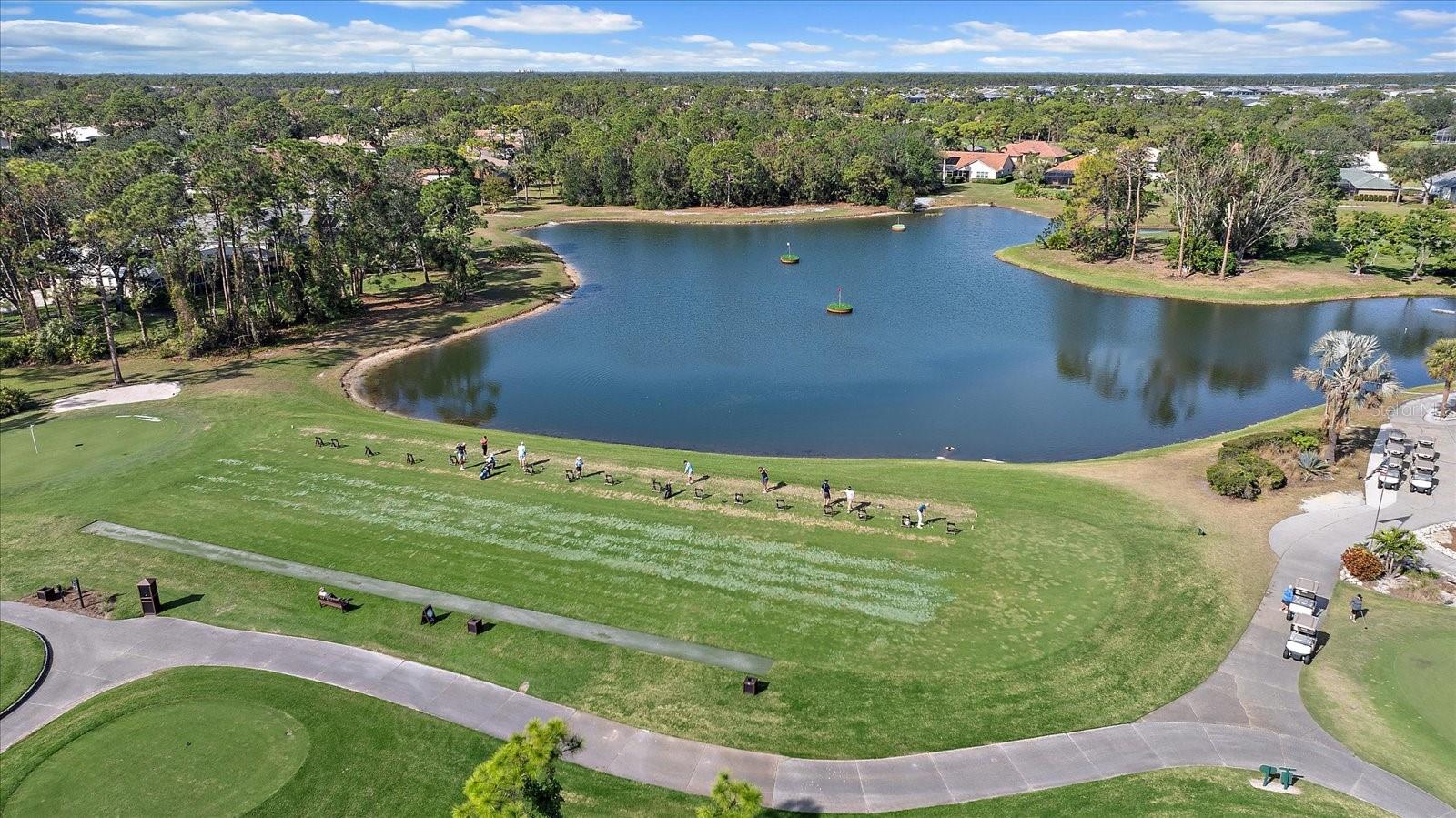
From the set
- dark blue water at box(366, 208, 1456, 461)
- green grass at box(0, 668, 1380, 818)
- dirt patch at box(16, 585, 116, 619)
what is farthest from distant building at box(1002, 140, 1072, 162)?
dirt patch at box(16, 585, 116, 619)

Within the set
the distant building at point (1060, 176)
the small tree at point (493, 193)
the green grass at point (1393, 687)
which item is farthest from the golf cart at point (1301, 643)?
the distant building at point (1060, 176)

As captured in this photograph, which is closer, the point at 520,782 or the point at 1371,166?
the point at 520,782

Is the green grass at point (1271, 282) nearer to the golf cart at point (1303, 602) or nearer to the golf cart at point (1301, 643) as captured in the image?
the golf cart at point (1303, 602)

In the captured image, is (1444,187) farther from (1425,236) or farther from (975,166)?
(975,166)

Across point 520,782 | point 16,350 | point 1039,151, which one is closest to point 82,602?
point 520,782

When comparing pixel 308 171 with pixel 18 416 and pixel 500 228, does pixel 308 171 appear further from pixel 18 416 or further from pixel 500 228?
pixel 500 228
